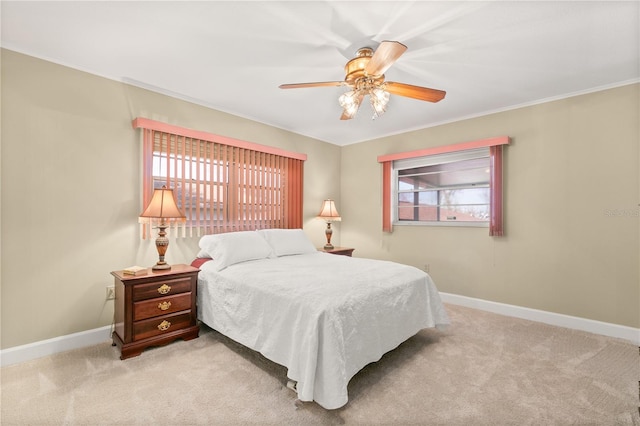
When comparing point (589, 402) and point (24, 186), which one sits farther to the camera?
point (24, 186)

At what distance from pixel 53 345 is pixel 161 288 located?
95 cm

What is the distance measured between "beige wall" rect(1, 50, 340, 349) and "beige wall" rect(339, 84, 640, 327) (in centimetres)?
355

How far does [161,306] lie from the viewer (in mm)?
2424

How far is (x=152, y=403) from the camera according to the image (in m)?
1.72

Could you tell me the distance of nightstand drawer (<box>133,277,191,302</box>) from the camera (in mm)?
2309

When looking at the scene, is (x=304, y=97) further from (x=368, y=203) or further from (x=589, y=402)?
(x=589, y=402)

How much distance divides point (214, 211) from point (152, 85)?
55.8 inches

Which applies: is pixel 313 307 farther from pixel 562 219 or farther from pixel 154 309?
pixel 562 219

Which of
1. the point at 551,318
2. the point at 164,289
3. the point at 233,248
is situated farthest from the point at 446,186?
the point at 164,289

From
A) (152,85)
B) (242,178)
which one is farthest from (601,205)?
(152,85)

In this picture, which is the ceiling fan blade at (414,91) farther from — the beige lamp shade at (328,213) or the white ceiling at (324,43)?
the beige lamp shade at (328,213)

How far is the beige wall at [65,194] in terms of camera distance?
2213 millimetres

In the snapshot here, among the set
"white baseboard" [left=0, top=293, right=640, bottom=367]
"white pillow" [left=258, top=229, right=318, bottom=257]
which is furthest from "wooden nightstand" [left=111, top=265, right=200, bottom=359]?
"white pillow" [left=258, top=229, right=318, bottom=257]

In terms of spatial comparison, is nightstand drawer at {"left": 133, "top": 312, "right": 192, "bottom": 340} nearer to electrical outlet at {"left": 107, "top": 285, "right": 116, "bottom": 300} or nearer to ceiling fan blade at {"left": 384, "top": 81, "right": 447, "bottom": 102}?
electrical outlet at {"left": 107, "top": 285, "right": 116, "bottom": 300}
